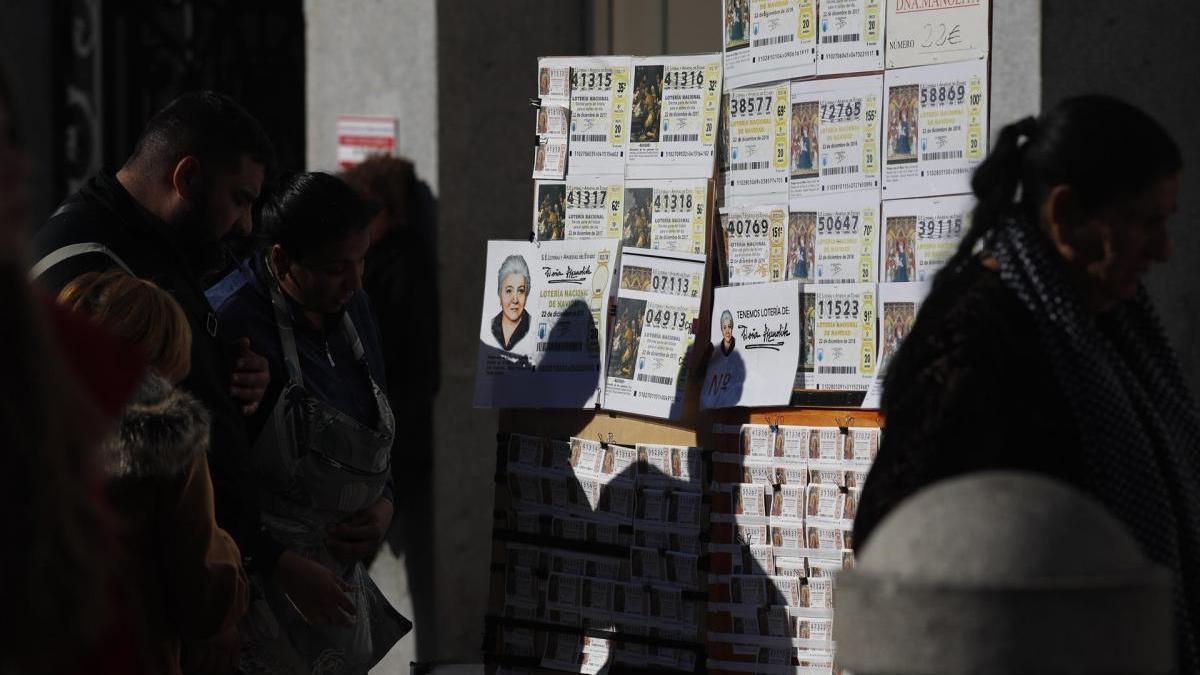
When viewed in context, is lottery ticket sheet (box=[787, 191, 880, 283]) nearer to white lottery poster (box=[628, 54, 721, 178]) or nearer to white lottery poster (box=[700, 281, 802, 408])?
white lottery poster (box=[700, 281, 802, 408])

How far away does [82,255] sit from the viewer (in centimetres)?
340

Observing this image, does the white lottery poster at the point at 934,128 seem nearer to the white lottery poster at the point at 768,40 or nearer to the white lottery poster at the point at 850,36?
the white lottery poster at the point at 850,36

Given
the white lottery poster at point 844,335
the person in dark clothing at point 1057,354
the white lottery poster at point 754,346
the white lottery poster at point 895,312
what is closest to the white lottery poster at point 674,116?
the white lottery poster at point 754,346

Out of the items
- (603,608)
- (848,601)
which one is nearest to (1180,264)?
(603,608)

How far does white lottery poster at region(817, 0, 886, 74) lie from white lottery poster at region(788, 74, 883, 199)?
Result: 0.12 ft

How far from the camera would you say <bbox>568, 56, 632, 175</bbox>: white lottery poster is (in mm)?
4371

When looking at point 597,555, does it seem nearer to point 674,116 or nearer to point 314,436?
point 314,436

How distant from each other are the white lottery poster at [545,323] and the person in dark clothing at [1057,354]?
1876 millimetres

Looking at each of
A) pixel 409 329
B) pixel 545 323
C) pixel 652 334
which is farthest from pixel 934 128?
pixel 409 329

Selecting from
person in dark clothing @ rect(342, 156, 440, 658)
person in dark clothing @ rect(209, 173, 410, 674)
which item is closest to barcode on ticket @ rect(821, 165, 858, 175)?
person in dark clothing @ rect(209, 173, 410, 674)

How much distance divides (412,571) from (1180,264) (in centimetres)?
319

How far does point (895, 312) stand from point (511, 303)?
3.77 feet

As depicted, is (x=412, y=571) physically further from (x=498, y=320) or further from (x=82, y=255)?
(x=82, y=255)

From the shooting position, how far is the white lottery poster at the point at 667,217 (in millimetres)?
4180
